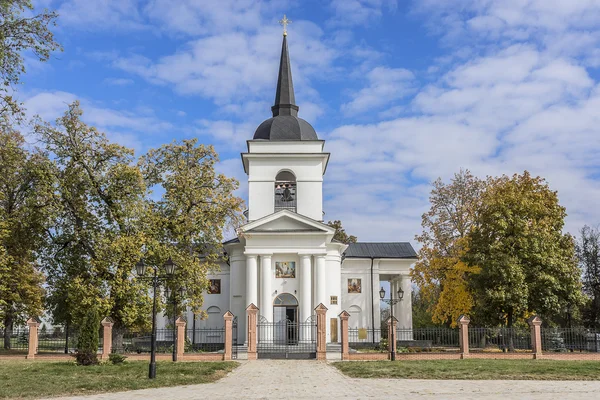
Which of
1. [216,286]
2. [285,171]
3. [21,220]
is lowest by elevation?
[216,286]

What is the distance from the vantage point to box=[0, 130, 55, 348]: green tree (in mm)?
27062

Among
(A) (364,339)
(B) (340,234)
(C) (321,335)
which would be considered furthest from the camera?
(B) (340,234)

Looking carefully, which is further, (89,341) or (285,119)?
(285,119)

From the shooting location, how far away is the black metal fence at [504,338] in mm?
28609

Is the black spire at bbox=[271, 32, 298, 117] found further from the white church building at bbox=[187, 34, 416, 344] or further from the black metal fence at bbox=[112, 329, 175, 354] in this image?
the black metal fence at bbox=[112, 329, 175, 354]

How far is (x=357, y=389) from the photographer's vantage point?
15.0 meters

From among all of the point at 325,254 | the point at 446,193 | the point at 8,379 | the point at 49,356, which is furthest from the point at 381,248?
the point at 8,379

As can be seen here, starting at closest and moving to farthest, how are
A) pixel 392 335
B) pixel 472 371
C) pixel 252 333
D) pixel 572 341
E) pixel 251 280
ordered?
pixel 472 371, pixel 392 335, pixel 252 333, pixel 572 341, pixel 251 280

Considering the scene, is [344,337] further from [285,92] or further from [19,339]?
[285,92]

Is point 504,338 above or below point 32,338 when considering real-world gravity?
below

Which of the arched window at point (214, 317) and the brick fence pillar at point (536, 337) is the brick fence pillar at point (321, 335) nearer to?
the brick fence pillar at point (536, 337)

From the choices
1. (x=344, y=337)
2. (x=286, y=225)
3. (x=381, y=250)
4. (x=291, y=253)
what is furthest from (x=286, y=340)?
(x=381, y=250)

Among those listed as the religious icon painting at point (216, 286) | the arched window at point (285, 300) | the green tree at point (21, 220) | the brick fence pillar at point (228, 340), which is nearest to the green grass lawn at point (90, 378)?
the brick fence pillar at point (228, 340)

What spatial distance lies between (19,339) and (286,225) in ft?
49.5
